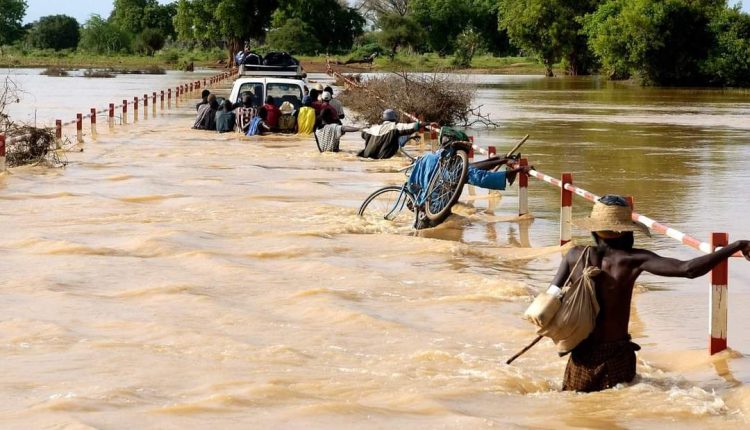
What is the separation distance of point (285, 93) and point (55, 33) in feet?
493

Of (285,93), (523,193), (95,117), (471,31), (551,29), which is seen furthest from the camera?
(471,31)

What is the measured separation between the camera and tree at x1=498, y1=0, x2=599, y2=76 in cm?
9944

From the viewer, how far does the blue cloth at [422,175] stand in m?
14.1

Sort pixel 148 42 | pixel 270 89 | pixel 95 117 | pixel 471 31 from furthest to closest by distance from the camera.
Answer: pixel 471 31, pixel 148 42, pixel 270 89, pixel 95 117

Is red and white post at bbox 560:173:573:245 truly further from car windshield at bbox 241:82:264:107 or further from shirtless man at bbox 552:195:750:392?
car windshield at bbox 241:82:264:107

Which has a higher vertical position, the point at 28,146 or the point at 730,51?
the point at 730,51

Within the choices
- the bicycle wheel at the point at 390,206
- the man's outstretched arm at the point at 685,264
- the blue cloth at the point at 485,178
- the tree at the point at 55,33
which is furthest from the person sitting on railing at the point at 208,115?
the tree at the point at 55,33

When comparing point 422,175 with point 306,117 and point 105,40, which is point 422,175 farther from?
point 105,40

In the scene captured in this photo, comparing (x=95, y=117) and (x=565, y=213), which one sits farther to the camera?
(x=95, y=117)

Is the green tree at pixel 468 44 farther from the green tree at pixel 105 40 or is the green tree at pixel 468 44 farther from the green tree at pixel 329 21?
the green tree at pixel 105 40

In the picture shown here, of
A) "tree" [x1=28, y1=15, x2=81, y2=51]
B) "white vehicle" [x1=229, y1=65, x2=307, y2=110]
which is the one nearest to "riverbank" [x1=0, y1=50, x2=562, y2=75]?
"tree" [x1=28, y1=15, x2=81, y2=51]

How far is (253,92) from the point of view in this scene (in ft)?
99.5

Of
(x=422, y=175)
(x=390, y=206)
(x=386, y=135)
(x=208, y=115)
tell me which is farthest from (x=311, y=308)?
(x=208, y=115)

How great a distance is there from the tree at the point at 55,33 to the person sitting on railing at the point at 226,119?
146 m
